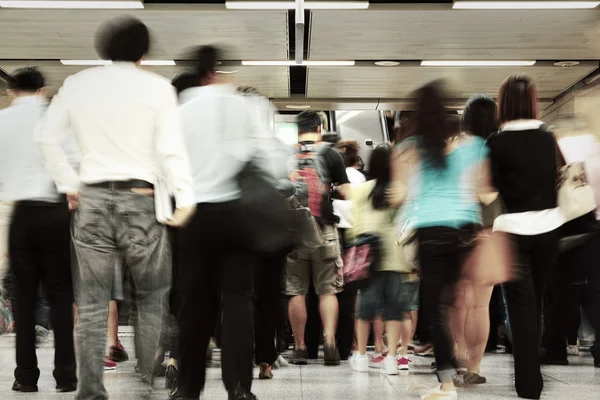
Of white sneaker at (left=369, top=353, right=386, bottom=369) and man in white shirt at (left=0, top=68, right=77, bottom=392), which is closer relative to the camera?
man in white shirt at (left=0, top=68, right=77, bottom=392)

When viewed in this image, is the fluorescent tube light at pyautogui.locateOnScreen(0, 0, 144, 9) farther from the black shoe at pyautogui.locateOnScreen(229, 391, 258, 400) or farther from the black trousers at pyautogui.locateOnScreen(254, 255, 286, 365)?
the black shoe at pyautogui.locateOnScreen(229, 391, 258, 400)

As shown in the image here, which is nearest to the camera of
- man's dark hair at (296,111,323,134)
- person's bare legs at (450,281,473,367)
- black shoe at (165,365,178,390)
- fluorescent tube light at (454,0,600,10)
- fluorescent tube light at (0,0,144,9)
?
black shoe at (165,365,178,390)

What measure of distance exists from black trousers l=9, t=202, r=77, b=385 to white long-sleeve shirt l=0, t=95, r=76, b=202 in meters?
0.07

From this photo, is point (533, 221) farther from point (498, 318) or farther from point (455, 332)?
point (498, 318)

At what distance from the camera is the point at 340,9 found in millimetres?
9180

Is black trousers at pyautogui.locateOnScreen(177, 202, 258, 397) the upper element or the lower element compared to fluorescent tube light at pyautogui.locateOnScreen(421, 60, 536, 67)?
lower

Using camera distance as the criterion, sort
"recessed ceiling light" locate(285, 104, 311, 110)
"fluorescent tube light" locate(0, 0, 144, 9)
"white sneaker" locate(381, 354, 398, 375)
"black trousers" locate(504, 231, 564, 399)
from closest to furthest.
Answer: "black trousers" locate(504, 231, 564, 399), "white sneaker" locate(381, 354, 398, 375), "fluorescent tube light" locate(0, 0, 144, 9), "recessed ceiling light" locate(285, 104, 311, 110)

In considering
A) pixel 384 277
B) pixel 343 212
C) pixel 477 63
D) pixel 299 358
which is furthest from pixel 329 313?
pixel 477 63

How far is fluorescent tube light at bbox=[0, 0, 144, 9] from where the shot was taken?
29.2ft

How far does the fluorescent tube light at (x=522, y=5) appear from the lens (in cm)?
902

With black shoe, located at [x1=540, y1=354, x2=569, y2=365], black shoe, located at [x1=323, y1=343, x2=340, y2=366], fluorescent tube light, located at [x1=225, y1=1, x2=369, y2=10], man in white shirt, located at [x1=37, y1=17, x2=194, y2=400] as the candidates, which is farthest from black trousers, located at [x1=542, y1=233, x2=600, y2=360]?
fluorescent tube light, located at [x1=225, y1=1, x2=369, y2=10]

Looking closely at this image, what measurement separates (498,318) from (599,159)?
2.55 meters

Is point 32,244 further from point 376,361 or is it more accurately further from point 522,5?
point 522,5

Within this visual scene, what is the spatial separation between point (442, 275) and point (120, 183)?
1.58 metres
